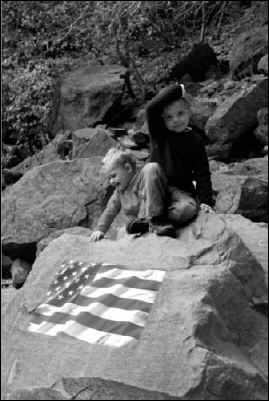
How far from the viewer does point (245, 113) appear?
8.20 meters

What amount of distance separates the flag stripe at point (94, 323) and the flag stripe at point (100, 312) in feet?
0.07

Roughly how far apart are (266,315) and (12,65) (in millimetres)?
9366

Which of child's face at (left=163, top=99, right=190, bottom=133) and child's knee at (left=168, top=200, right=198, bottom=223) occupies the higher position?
child's face at (left=163, top=99, right=190, bottom=133)

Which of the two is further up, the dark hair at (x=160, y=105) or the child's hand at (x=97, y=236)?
the dark hair at (x=160, y=105)

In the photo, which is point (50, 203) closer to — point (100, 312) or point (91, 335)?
point (100, 312)

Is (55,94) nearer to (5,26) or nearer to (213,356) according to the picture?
(5,26)

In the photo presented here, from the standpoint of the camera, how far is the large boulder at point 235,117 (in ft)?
26.7

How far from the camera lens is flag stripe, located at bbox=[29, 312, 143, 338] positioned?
3116mm

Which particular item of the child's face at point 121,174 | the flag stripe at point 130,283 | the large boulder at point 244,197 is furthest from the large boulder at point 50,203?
the flag stripe at point 130,283

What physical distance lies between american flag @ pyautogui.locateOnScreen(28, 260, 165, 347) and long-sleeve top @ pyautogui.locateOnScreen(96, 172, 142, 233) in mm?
355

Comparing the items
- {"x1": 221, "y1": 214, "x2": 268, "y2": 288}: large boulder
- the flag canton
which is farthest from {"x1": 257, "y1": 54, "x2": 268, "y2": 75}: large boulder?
the flag canton

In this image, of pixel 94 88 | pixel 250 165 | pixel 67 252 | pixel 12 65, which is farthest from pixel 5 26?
pixel 67 252

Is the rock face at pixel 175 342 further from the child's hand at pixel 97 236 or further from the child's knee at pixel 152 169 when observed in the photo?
the child's knee at pixel 152 169

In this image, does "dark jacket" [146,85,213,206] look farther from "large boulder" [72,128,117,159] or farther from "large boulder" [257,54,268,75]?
"large boulder" [257,54,268,75]
